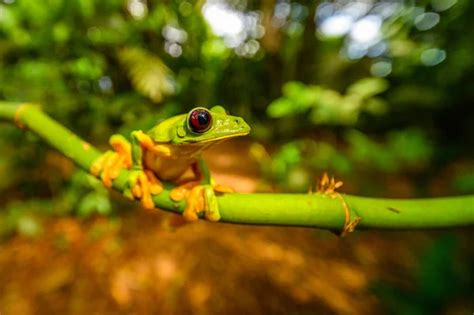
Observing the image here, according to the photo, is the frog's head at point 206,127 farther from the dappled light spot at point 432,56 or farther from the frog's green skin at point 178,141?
the dappled light spot at point 432,56

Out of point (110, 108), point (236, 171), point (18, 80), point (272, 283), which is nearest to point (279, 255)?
point (272, 283)

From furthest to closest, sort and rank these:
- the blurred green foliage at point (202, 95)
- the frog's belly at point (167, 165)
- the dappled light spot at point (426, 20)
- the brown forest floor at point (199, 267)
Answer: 1. the dappled light spot at point (426, 20)
2. the blurred green foliage at point (202, 95)
3. the brown forest floor at point (199, 267)
4. the frog's belly at point (167, 165)

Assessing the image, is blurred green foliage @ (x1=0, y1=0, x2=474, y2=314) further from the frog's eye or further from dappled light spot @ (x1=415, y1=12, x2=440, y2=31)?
the frog's eye

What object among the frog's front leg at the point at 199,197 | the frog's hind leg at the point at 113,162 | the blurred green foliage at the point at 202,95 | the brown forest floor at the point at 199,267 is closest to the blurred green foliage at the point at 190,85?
the blurred green foliage at the point at 202,95

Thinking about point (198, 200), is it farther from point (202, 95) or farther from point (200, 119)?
point (202, 95)

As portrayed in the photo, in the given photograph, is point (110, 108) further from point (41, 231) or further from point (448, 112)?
point (448, 112)
